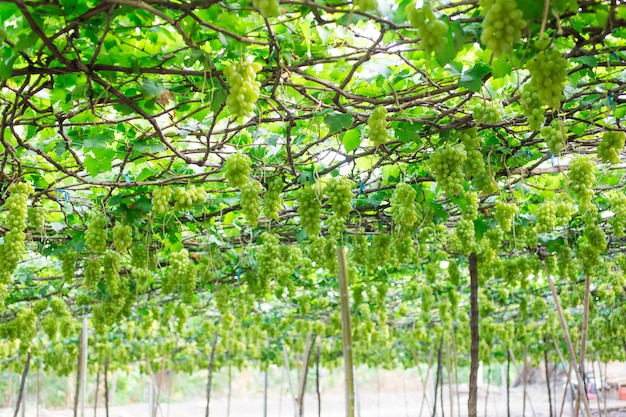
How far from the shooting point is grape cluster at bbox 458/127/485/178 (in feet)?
9.51

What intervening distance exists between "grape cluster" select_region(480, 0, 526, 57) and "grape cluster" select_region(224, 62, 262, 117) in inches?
29.5

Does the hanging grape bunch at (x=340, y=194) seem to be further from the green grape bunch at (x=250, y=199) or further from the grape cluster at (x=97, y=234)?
the grape cluster at (x=97, y=234)

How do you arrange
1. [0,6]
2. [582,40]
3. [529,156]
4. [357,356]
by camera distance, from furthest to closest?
[357,356] < [529,156] < [582,40] < [0,6]

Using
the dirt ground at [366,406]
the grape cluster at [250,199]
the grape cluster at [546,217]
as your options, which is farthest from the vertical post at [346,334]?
the dirt ground at [366,406]

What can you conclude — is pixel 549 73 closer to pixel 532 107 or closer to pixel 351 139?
pixel 532 107

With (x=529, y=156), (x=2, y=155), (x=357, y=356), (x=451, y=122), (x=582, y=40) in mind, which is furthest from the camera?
(x=357, y=356)

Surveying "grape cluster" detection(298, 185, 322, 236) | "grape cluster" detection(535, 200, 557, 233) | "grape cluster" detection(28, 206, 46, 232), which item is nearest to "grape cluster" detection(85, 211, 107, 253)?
"grape cluster" detection(28, 206, 46, 232)

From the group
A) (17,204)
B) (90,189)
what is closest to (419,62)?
(17,204)

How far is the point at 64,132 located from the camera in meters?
2.92

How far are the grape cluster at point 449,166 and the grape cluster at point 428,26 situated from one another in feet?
3.76

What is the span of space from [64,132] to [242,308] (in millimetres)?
5741

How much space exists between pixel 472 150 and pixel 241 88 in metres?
1.37

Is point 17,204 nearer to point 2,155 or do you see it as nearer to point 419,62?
point 2,155

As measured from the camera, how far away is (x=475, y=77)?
240cm
